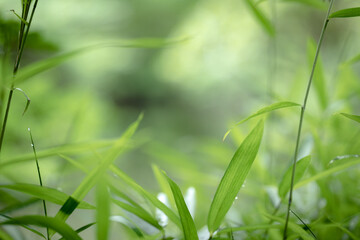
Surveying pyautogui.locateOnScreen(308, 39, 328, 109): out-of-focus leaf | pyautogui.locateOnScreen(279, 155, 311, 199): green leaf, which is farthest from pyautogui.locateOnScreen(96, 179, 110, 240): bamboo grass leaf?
pyautogui.locateOnScreen(308, 39, 328, 109): out-of-focus leaf

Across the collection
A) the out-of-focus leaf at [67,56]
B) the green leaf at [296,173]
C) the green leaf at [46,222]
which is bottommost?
the green leaf at [46,222]

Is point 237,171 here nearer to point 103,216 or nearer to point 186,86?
point 103,216

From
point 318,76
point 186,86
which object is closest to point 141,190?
point 318,76

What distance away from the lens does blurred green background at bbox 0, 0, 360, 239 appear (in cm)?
41

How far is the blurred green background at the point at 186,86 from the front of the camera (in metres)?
0.41

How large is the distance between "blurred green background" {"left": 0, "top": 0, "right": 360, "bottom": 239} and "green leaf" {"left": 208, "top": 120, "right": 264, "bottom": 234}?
0.09 m

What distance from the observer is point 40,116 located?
63cm

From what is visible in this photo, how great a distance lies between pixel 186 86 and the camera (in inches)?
70.3

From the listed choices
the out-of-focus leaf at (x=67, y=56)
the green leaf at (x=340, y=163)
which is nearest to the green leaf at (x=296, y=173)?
the green leaf at (x=340, y=163)

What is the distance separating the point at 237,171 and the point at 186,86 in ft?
5.25

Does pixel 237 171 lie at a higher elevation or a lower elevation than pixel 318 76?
lower

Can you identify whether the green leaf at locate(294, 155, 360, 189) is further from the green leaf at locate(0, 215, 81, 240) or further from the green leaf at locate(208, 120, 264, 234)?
the green leaf at locate(0, 215, 81, 240)

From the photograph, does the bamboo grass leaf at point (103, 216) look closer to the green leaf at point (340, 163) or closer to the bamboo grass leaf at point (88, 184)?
the bamboo grass leaf at point (88, 184)

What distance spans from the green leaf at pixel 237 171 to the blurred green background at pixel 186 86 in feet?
0.31
